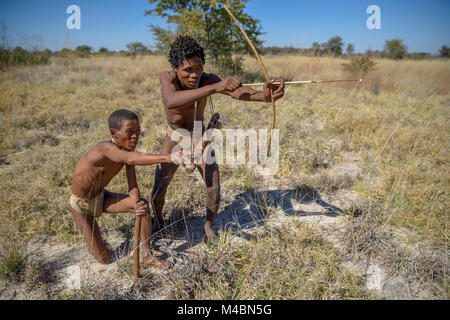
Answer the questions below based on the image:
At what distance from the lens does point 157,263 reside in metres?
2.04

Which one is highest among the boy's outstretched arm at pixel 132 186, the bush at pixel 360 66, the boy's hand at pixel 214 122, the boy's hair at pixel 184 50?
the bush at pixel 360 66

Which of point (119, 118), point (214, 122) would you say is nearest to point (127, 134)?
point (119, 118)

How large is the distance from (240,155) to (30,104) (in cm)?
491

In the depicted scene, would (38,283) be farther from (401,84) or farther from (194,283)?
(401,84)

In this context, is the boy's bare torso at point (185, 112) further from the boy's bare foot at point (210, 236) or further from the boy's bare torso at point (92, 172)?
the boy's bare foot at point (210, 236)

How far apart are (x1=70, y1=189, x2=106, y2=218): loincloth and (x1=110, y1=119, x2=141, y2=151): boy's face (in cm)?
55

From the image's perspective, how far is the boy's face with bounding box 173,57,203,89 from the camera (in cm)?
190

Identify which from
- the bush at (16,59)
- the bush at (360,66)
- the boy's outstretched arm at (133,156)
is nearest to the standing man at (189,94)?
the boy's outstretched arm at (133,156)

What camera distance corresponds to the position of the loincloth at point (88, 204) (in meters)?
1.99

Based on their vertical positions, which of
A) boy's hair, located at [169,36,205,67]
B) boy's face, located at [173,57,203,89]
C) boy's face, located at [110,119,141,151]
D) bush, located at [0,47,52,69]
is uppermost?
bush, located at [0,47,52,69]

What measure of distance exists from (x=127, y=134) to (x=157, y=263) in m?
1.08

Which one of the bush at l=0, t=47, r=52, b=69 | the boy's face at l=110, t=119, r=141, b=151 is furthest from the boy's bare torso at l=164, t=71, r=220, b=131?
the bush at l=0, t=47, r=52, b=69

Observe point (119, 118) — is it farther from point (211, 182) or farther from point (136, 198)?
point (211, 182)

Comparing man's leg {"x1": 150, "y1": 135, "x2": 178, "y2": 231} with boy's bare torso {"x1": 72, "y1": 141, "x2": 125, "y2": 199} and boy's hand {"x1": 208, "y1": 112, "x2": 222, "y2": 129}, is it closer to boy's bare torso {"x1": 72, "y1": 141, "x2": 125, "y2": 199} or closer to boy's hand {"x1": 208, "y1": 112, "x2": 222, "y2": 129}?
boy's bare torso {"x1": 72, "y1": 141, "x2": 125, "y2": 199}
